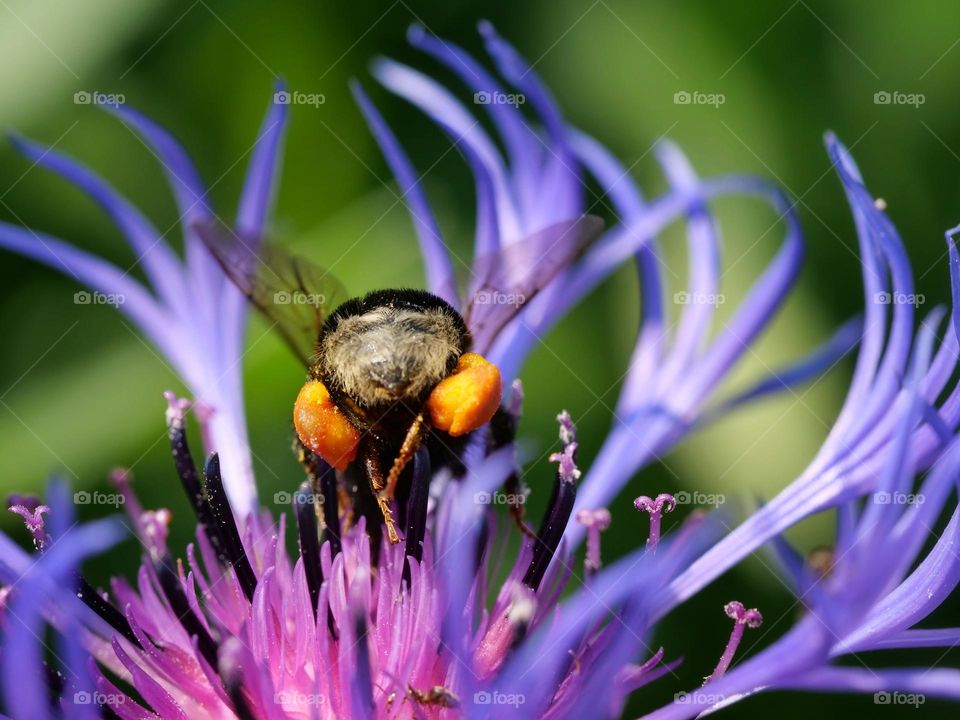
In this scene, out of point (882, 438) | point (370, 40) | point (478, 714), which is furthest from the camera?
point (370, 40)

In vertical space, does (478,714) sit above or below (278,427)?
below

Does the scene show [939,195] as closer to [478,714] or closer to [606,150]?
[606,150]

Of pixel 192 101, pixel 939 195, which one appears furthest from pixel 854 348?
pixel 192 101

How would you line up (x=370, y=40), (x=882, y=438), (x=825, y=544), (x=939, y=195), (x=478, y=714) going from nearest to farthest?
1. (x=478, y=714)
2. (x=882, y=438)
3. (x=825, y=544)
4. (x=939, y=195)
5. (x=370, y=40)

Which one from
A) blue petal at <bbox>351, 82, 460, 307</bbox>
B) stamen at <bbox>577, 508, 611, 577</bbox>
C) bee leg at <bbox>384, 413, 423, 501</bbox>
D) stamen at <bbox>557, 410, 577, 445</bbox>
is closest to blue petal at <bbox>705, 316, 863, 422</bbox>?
stamen at <bbox>557, 410, 577, 445</bbox>

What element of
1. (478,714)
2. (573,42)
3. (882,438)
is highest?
(573,42)

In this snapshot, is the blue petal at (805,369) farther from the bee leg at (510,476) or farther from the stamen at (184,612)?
the stamen at (184,612)

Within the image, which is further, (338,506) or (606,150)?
(606,150)

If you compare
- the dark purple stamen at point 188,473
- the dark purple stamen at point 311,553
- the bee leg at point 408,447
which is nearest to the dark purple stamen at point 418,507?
the bee leg at point 408,447
